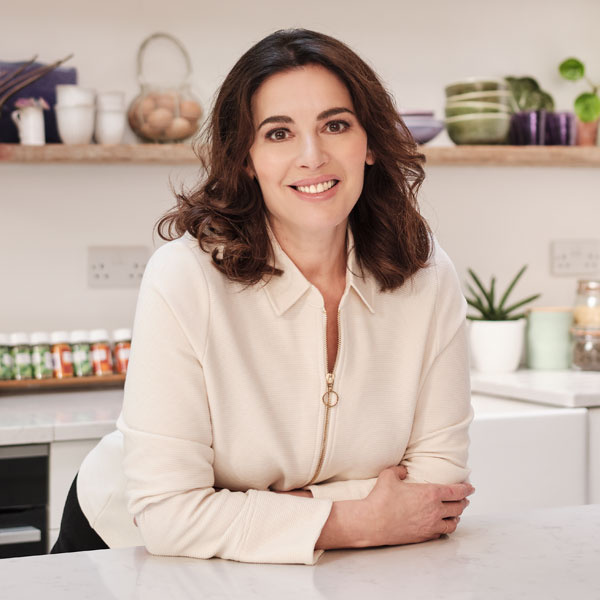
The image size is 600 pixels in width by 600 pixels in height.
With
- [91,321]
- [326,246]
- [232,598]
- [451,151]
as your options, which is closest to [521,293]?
[451,151]

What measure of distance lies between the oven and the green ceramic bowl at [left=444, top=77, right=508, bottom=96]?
5.10 ft

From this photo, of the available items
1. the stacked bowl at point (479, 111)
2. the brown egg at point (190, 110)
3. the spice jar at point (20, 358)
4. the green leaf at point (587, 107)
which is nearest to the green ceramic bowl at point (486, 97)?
the stacked bowl at point (479, 111)

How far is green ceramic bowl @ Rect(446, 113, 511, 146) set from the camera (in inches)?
108

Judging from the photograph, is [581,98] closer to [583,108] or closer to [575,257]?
[583,108]

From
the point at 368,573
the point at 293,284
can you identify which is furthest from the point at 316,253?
the point at 368,573

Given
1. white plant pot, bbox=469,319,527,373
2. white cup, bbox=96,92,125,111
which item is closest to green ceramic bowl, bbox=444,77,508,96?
white plant pot, bbox=469,319,527,373

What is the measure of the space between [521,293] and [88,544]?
1908mm

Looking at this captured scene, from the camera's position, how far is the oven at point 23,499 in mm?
2076

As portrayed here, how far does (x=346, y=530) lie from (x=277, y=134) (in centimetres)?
57

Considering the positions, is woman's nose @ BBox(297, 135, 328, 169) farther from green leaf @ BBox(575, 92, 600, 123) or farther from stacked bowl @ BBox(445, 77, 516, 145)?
green leaf @ BBox(575, 92, 600, 123)

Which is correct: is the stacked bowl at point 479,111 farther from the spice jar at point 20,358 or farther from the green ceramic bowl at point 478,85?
the spice jar at point 20,358

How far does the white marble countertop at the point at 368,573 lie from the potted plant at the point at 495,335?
1575 millimetres

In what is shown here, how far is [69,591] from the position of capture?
0.97 metres

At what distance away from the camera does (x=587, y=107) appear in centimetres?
289
